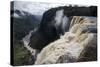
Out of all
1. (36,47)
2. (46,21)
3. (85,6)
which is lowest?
(36,47)

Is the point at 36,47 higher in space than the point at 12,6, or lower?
lower

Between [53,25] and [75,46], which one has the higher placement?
[53,25]

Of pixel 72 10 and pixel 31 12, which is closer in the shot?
pixel 31 12

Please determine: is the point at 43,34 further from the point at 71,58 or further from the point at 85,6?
the point at 85,6
